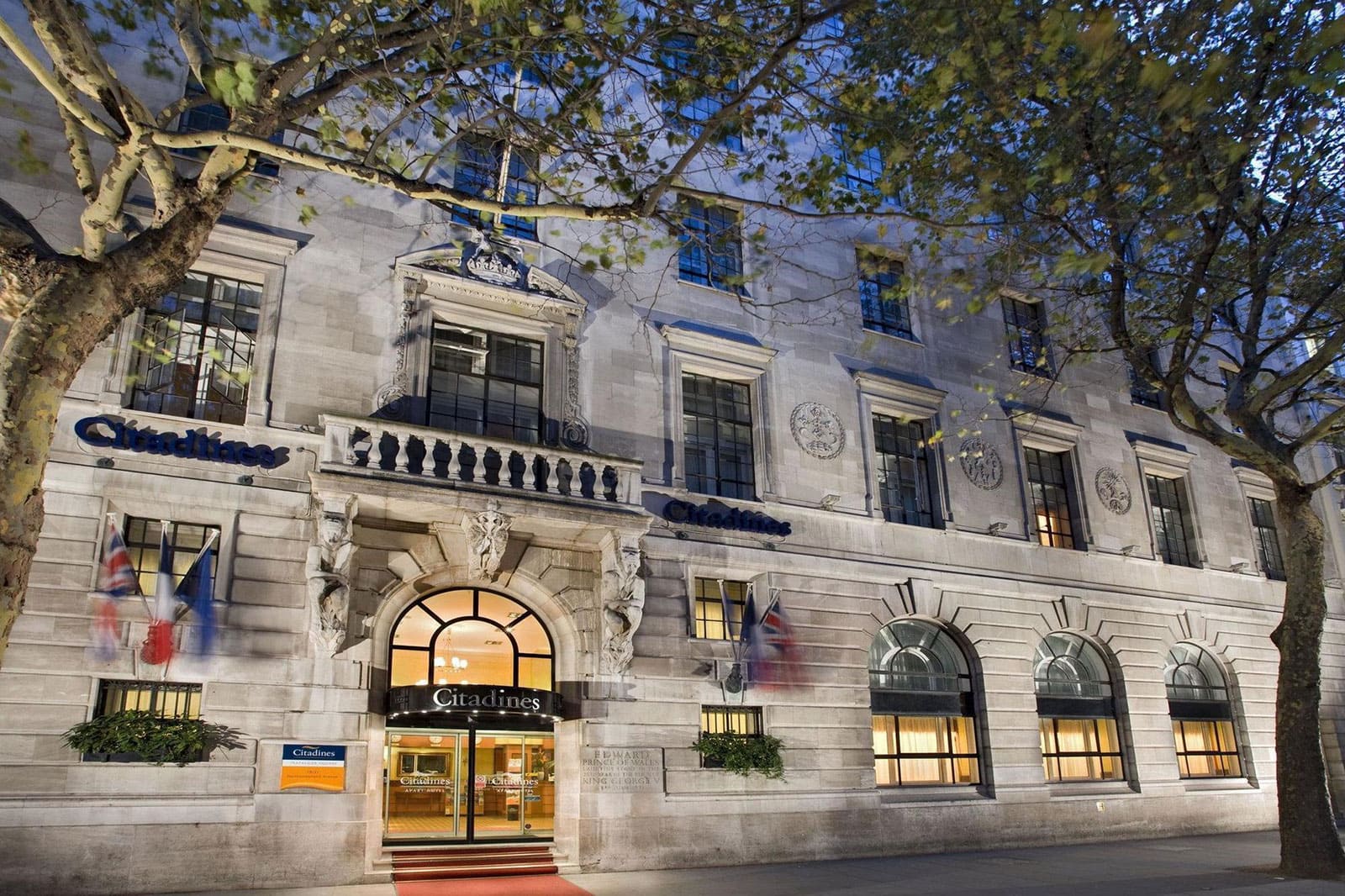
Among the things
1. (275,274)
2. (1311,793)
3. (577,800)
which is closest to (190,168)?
(275,274)

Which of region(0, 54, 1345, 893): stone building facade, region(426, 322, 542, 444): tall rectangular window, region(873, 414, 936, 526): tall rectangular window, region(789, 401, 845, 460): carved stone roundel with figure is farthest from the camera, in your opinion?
region(873, 414, 936, 526): tall rectangular window

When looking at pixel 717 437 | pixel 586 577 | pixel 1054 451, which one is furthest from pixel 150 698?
pixel 1054 451

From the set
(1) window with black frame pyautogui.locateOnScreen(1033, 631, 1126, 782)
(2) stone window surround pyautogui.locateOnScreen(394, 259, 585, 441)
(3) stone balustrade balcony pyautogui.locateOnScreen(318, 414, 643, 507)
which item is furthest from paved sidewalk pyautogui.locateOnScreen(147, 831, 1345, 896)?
(2) stone window surround pyautogui.locateOnScreen(394, 259, 585, 441)

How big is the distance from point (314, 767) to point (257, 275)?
8.06 m

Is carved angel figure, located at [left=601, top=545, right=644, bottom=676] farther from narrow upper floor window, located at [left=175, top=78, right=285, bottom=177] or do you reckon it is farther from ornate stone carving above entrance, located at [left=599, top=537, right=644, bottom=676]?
narrow upper floor window, located at [left=175, top=78, right=285, bottom=177]

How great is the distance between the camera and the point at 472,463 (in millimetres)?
16188

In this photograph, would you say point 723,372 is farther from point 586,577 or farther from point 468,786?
point 468,786

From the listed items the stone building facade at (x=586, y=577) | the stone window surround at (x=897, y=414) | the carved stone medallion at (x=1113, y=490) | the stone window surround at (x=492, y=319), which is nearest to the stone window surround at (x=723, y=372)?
the stone building facade at (x=586, y=577)

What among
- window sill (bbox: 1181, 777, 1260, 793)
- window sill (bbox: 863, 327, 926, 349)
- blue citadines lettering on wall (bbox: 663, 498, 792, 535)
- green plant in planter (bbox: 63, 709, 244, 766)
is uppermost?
window sill (bbox: 863, 327, 926, 349)

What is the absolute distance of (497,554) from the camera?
15.5 meters

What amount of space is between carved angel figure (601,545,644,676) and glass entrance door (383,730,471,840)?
3.01m

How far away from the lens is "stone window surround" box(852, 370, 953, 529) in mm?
21312

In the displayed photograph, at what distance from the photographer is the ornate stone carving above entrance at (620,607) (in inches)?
657

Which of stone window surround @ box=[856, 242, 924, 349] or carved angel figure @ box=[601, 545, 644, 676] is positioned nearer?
carved angel figure @ box=[601, 545, 644, 676]
